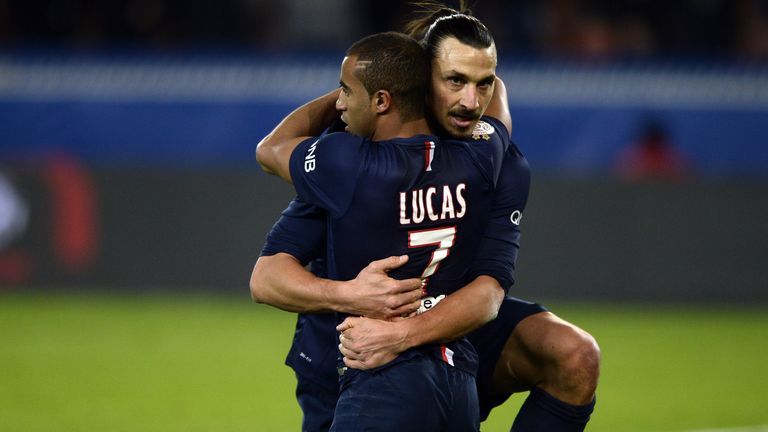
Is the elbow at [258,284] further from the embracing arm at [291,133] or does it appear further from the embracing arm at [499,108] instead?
the embracing arm at [499,108]

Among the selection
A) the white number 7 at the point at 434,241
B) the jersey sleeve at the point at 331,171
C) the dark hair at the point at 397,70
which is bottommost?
the white number 7 at the point at 434,241

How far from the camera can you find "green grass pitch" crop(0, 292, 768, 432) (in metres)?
7.72

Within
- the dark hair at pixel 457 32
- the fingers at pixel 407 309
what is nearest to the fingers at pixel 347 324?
the fingers at pixel 407 309

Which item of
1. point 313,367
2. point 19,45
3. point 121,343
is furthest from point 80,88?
point 313,367

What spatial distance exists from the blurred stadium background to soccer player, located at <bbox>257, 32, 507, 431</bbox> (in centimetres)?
334

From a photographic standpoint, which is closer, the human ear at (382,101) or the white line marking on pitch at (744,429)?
the human ear at (382,101)

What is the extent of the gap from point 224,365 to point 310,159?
5.46 meters

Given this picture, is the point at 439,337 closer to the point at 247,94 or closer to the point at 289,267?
the point at 289,267

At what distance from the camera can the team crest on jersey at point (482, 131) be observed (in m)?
4.55

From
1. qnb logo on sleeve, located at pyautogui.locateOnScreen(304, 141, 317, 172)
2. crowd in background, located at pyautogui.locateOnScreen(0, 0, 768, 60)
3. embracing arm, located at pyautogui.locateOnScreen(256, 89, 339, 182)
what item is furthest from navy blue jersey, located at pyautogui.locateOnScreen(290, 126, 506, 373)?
crowd in background, located at pyautogui.locateOnScreen(0, 0, 768, 60)

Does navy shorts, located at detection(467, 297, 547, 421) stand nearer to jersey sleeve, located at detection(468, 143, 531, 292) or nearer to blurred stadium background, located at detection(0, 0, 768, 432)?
jersey sleeve, located at detection(468, 143, 531, 292)

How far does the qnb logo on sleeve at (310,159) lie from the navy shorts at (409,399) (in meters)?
0.74

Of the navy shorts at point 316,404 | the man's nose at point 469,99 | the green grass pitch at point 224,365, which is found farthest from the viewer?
the green grass pitch at point 224,365

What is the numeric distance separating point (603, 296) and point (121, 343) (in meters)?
4.95
